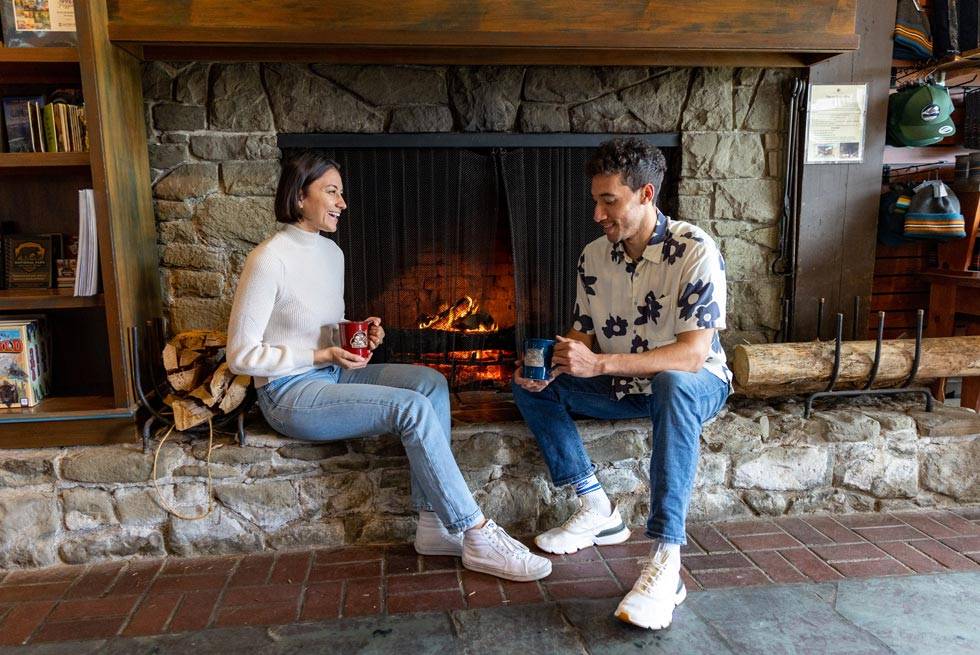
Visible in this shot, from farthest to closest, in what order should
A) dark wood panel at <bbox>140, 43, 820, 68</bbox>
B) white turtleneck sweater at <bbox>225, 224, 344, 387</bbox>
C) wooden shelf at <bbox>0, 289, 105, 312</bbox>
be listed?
dark wood panel at <bbox>140, 43, 820, 68</bbox> < wooden shelf at <bbox>0, 289, 105, 312</bbox> < white turtleneck sweater at <bbox>225, 224, 344, 387</bbox>

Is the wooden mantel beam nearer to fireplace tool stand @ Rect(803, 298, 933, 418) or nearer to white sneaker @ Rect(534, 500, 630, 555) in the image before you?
fireplace tool stand @ Rect(803, 298, 933, 418)

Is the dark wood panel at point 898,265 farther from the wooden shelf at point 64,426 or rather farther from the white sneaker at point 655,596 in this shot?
the wooden shelf at point 64,426

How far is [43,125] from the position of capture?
7.98ft

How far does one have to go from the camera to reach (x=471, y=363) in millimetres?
3166

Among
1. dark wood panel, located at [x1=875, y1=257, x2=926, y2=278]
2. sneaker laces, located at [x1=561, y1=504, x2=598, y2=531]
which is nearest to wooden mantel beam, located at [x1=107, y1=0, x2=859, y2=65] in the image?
dark wood panel, located at [x1=875, y1=257, x2=926, y2=278]

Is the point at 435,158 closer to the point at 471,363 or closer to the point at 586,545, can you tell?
the point at 471,363

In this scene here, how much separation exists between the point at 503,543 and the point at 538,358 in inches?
23.8

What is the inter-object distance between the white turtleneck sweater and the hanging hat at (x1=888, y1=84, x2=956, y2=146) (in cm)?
254

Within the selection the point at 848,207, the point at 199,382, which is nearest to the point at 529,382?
the point at 199,382

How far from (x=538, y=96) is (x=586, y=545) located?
71.2 inches

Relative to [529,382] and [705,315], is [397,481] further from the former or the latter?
[705,315]

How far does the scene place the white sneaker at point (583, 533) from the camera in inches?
91.0

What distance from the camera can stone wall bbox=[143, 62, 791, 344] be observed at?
9.05 ft

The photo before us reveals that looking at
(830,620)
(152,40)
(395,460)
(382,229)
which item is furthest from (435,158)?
(830,620)
